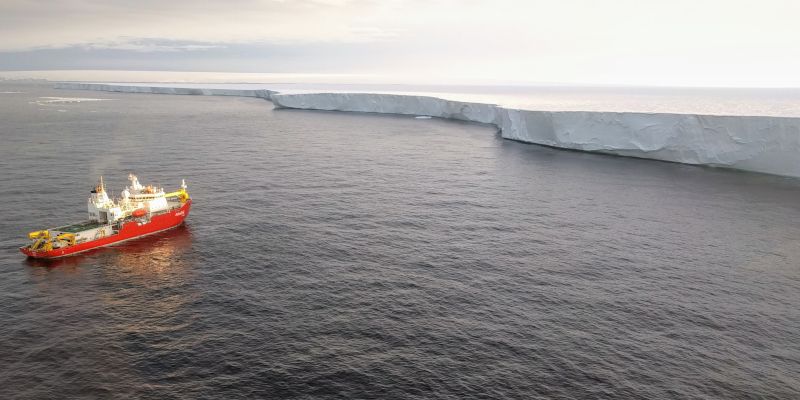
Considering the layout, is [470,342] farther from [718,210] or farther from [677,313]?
[718,210]

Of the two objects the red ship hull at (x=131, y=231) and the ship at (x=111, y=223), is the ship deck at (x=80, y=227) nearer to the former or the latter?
the ship at (x=111, y=223)

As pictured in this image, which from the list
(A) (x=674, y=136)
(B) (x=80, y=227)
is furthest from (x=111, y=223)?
(A) (x=674, y=136)

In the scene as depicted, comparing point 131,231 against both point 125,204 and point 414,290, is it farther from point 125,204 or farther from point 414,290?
point 414,290

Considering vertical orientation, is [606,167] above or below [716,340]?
above

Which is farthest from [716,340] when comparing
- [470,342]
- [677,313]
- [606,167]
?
[606,167]

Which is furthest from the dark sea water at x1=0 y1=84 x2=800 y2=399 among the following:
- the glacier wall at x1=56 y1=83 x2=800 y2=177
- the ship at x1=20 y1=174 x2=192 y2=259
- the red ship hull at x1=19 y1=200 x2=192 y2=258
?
the glacier wall at x1=56 y1=83 x2=800 y2=177

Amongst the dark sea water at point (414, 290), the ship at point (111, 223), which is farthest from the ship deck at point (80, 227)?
the dark sea water at point (414, 290)
